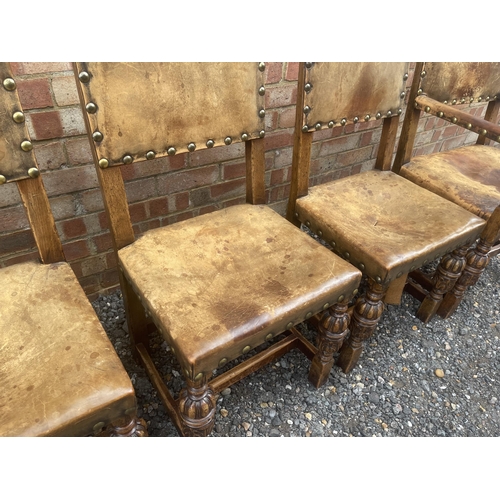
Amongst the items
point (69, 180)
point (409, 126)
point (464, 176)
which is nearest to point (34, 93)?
point (69, 180)

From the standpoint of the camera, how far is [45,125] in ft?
4.03

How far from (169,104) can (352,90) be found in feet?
2.24

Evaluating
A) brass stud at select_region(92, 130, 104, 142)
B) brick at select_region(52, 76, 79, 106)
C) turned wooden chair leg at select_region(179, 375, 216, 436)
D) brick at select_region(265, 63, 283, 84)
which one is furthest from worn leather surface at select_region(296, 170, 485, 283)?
brick at select_region(52, 76, 79, 106)

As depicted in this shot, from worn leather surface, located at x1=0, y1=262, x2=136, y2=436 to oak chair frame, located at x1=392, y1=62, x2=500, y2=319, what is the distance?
1348mm

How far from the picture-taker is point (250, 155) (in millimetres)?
1293

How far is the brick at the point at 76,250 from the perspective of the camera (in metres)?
1.51

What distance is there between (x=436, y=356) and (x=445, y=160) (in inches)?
35.8

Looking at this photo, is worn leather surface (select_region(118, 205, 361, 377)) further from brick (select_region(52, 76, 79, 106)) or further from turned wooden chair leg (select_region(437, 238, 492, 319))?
turned wooden chair leg (select_region(437, 238, 492, 319))

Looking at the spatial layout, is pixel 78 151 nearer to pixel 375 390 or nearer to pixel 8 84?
pixel 8 84

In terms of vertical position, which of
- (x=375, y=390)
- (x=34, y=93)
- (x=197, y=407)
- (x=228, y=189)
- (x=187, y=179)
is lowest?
(x=375, y=390)

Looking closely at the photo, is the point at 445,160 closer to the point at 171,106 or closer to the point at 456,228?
the point at 456,228

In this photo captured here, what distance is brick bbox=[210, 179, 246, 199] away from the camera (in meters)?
1.76

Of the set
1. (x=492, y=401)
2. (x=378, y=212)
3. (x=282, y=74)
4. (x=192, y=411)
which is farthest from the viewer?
(x=282, y=74)

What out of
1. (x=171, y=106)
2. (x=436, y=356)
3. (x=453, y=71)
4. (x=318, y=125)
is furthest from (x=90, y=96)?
(x=436, y=356)
